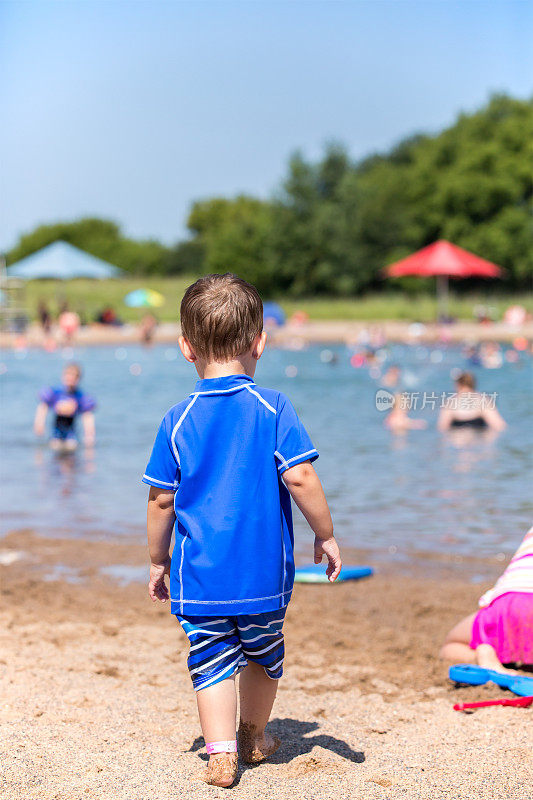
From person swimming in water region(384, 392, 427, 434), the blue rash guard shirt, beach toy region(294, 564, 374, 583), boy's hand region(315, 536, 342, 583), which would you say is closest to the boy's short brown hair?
the blue rash guard shirt

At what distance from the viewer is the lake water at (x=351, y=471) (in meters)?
8.64

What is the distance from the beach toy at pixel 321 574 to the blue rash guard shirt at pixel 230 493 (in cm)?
359

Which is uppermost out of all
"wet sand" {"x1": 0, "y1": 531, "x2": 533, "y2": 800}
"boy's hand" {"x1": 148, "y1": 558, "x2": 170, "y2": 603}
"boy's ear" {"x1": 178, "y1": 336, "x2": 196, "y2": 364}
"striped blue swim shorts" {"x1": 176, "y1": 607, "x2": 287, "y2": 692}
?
"boy's ear" {"x1": 178, "y1": 336, "x2": 196, "y2": 364}

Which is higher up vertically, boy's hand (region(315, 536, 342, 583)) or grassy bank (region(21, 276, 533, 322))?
grassy bank (region(21, 276, 533, 322))

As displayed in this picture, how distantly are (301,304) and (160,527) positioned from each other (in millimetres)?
48145

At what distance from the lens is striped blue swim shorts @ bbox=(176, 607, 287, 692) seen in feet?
10.1

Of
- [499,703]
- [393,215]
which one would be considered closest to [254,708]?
[499,703]

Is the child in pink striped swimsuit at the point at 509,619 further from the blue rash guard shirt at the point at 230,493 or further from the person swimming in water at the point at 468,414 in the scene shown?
the person swimming in water at the point at 468,414

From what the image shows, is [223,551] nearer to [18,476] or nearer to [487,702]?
[487,702]

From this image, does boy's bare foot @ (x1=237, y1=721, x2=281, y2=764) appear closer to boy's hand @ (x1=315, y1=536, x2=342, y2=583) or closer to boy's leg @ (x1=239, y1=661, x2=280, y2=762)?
boy's leg @ (x1=239, y1=661, x2=280, y2=762)

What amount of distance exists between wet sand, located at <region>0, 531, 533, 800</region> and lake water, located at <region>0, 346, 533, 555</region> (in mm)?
2062

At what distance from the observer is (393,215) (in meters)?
58.2

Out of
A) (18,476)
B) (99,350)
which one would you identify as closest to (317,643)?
(18,476)

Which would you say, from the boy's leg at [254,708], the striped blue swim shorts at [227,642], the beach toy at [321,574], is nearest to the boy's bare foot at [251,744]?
the boy's leg at [254,708]
